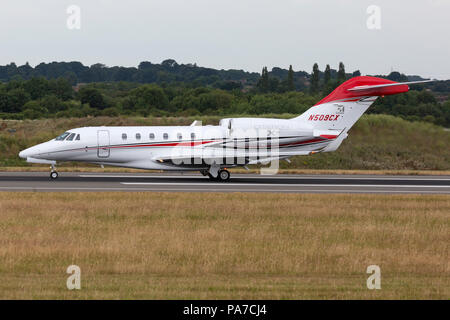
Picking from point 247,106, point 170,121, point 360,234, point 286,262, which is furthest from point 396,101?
point 286,262

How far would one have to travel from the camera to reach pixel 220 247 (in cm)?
1656

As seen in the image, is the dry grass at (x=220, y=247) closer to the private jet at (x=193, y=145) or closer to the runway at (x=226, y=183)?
the runway at (x=226, y=183)

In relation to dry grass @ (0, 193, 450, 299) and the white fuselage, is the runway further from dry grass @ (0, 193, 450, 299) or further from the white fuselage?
dry grass @ (0, 193, 450, 299)

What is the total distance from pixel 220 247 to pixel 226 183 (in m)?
18.1

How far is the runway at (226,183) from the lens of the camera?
31.2m

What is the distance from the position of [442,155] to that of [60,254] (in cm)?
3784

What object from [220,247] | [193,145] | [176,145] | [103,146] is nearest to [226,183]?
[193,145]

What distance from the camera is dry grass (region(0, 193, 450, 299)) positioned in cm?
1238

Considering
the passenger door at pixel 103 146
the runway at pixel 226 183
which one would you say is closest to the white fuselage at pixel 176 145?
the passenger door at pixel 103 146

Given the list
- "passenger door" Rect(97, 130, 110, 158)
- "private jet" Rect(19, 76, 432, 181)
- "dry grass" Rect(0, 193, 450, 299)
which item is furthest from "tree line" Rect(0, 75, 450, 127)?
"dry grass" Rect(0, 193, 450, 299)

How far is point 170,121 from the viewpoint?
6450 cm

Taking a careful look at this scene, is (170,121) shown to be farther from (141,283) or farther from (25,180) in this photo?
(141,283)

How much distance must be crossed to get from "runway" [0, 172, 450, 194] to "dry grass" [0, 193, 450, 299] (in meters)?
4.91

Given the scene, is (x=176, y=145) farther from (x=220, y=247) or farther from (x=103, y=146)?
(x=220, y=247)
